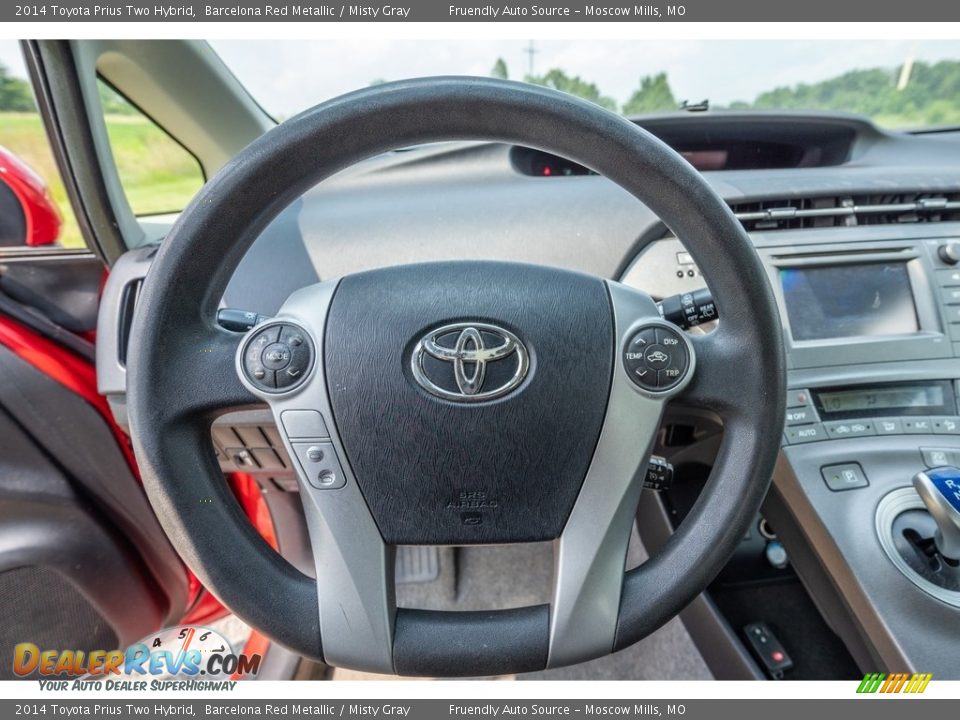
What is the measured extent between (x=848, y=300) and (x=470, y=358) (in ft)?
2.46

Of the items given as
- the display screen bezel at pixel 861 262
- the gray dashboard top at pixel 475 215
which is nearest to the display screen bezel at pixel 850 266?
the display screen bezel at pixel 861 262

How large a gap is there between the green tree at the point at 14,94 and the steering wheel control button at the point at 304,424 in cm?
79

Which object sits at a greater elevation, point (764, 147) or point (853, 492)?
point (764, 147)

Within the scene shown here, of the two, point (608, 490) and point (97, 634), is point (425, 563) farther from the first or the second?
point (608, 490)

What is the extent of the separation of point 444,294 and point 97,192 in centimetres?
76

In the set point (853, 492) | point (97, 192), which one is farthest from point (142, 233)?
point (853, 492)

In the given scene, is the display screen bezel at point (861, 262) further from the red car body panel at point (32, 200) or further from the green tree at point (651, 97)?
the red car body panel at point (32, 200)

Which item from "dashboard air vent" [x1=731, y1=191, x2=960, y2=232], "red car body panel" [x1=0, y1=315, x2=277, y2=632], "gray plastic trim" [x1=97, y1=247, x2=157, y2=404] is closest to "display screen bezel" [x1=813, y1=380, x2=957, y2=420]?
"dashboard air vent" [x1=731, y1=191, x2=960, y2=232]

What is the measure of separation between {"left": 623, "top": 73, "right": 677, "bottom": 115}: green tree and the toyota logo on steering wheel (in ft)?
2.78

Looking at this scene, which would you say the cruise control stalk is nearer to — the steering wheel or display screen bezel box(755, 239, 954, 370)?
the steering wheel

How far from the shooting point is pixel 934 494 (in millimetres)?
699

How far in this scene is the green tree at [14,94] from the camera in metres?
0.94

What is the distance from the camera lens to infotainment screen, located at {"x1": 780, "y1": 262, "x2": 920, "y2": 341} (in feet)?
3.12
